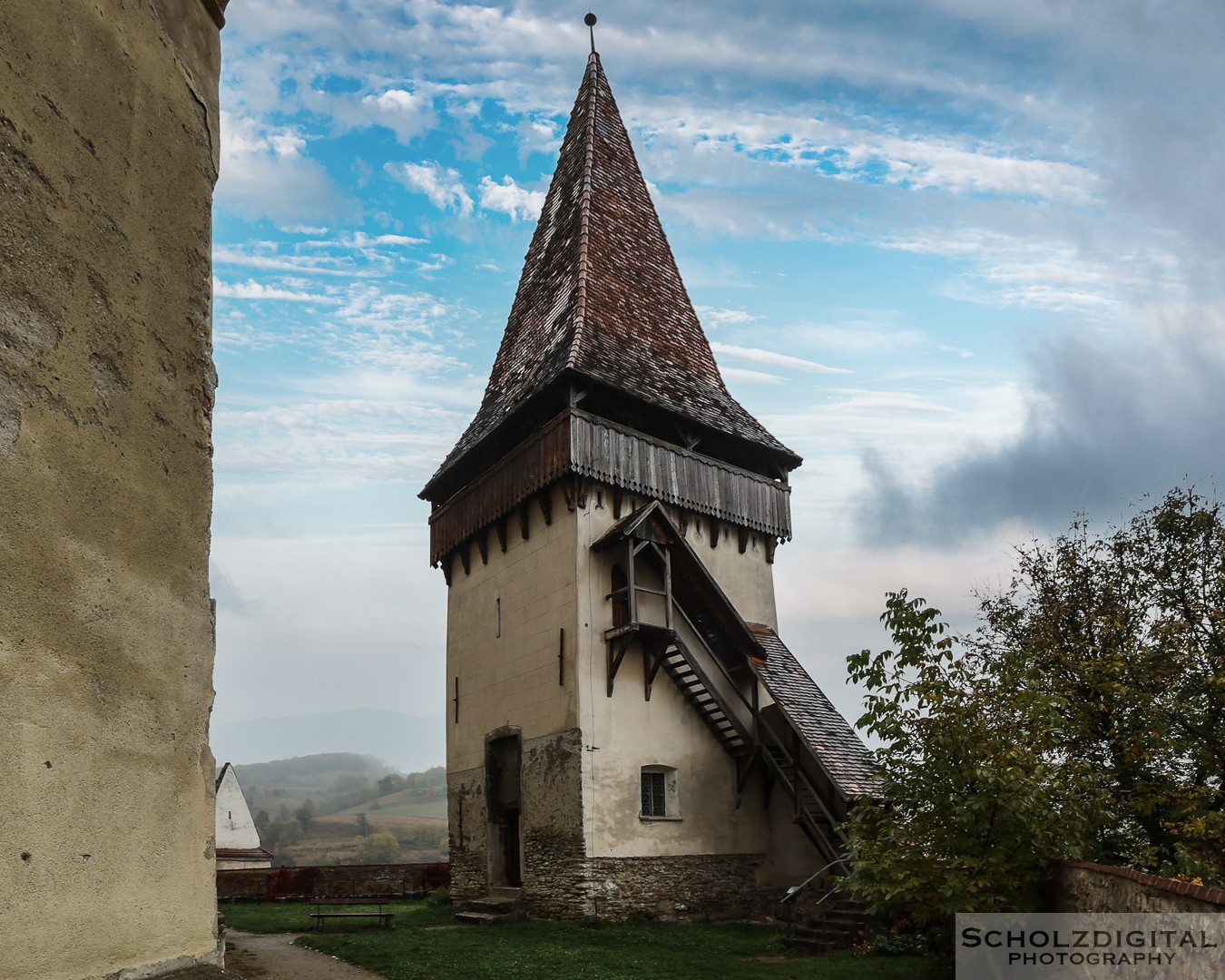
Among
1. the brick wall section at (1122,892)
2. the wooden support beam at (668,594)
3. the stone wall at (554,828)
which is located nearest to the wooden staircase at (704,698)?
the wooden support beam at (668,594)

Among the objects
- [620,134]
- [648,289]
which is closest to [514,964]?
[648,289]

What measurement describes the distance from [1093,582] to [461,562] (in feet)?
45.2

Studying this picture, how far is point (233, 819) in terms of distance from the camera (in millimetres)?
34531

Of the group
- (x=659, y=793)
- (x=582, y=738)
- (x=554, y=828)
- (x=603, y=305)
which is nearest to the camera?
(x=582, y=738)

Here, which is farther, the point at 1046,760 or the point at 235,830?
the point at 235,830

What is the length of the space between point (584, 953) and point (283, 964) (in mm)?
4096

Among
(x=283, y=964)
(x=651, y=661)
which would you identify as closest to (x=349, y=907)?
(x=283, y=964)

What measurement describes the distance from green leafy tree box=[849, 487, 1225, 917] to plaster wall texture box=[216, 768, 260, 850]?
2881 centimetres

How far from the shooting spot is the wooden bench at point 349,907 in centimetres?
1659

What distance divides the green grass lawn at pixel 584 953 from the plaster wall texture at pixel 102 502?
31.8 ft

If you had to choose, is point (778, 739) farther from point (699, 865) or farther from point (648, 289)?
point (648, 289)

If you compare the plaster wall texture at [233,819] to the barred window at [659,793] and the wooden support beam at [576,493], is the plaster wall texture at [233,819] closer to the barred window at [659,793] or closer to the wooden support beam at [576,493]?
the barred window at [659,793]

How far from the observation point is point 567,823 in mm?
17266

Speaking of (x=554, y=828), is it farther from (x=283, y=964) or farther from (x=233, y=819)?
(x=233, y=819)
